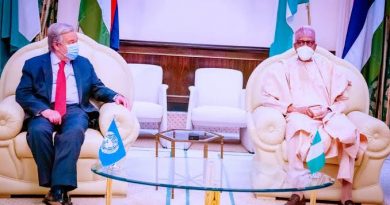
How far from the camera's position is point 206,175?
253cm

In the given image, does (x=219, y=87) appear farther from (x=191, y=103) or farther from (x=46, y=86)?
(x=46, y=86)

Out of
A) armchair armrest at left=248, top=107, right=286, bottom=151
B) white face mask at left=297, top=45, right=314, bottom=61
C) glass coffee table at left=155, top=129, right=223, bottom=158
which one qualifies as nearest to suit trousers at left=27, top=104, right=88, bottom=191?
glass coffee table at left=155, top=129, right=223, bottom=158

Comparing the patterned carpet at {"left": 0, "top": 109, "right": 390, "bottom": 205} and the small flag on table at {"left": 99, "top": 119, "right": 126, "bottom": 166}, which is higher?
the small flag on table at {"left": 99, "top": 119, "right": 126, "bottom": 166}

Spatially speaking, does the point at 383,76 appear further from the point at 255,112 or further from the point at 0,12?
the point at 0,12

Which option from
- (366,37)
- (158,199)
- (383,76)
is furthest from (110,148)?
(383,76)

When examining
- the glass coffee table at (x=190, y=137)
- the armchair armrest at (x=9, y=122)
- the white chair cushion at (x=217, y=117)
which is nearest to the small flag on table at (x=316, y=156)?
the glass coffee table at (x=190, y=137)

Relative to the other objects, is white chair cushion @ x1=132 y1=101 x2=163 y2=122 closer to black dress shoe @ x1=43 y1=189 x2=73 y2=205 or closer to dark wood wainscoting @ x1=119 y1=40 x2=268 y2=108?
dark wood wainscoting @ x1=119 y1=40 x2=268 y2=108

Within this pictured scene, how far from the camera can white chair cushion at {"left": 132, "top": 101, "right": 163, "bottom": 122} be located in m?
4.92

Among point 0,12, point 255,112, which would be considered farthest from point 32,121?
point 0,12

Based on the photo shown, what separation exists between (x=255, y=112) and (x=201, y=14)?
104 inches

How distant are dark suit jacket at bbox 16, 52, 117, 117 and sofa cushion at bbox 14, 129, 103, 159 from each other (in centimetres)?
20

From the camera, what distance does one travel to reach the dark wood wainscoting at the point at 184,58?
19.6ft

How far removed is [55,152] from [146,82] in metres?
2.51

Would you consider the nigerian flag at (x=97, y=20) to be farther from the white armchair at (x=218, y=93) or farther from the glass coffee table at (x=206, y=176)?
the glass coffee table at (x=206, y=176)
